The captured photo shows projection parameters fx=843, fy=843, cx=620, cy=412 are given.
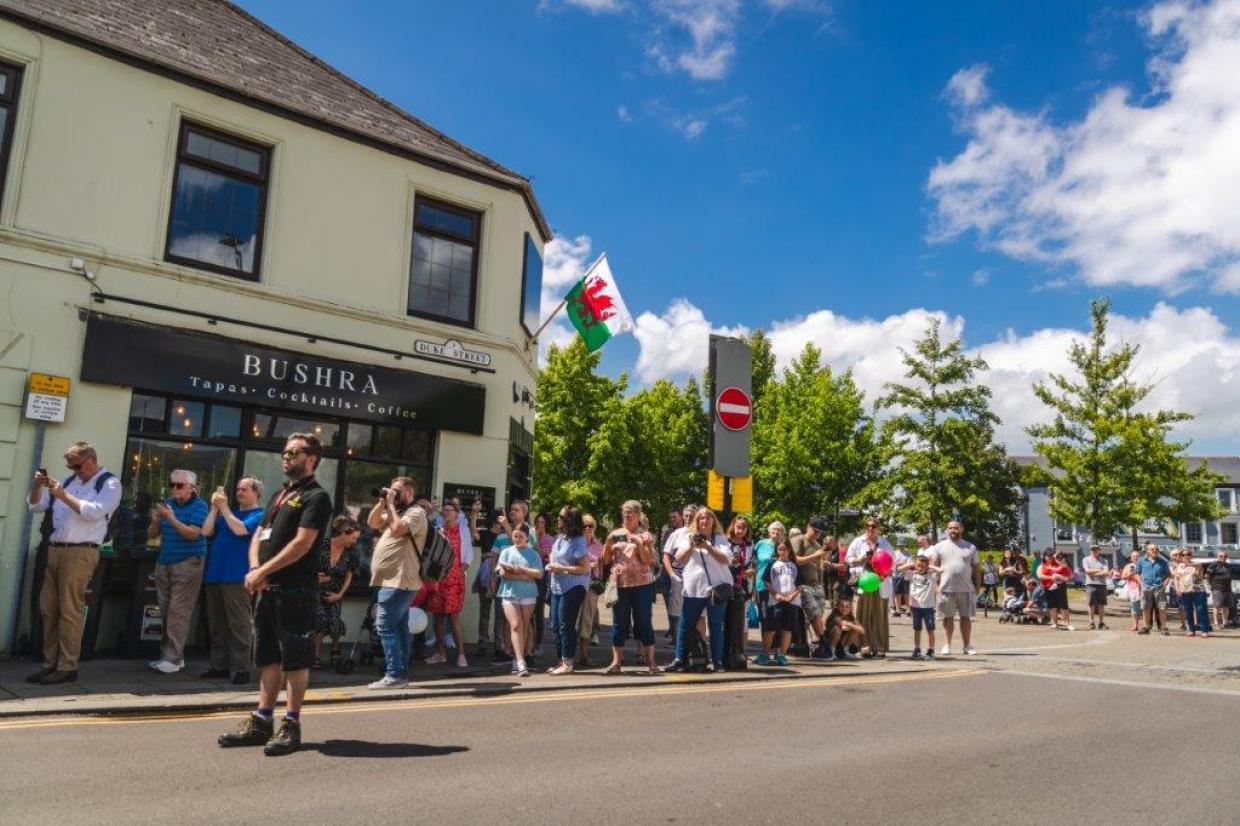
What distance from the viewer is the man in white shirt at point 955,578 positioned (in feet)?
41.7

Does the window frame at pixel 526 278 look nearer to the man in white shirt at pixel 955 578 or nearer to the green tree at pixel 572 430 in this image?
the man in white shirt at pixel 955 578

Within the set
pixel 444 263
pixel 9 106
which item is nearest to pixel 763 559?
pixel 444 263

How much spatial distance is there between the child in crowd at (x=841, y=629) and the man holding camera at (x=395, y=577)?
20.7ft

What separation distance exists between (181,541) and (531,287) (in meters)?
7.53

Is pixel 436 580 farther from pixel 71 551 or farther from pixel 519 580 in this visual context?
pixel 71 551

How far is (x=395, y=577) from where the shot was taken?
798cm

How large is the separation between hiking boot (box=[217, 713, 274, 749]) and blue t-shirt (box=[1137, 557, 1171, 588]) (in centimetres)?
1910

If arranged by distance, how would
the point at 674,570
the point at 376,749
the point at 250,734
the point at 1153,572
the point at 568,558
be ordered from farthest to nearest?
the point at 1153,572
the point at 674,570
the point at 568,558
the point at 376,749
the point at 250,734

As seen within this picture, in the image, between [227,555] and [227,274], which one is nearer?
[227,555]

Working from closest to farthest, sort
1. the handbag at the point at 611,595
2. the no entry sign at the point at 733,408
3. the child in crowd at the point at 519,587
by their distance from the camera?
the child in crowd at the point at 519,587
the handbag at the point at 611,595
the no entry sign at the point at 733,408

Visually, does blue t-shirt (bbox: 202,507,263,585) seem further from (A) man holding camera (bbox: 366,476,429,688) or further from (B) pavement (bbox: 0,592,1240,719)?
(A) man holding camera (bbox: 366,476,429,688)

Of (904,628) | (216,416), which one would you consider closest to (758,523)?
(904,628)

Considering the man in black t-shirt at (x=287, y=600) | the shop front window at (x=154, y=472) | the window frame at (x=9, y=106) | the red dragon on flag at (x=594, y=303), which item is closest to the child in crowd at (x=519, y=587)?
the man in black t-shirt at (x=287, y=600)

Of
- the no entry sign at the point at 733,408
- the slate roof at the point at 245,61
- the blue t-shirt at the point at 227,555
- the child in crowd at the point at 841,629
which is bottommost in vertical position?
the child in crowd at the point at 841,629
